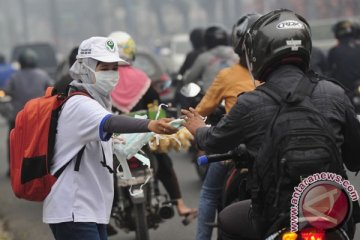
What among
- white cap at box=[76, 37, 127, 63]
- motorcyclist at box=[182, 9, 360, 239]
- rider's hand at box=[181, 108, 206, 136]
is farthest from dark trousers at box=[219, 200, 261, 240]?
white cap at box=[76, 37, 127, 63]

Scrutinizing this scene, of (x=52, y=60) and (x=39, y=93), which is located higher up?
(x=39, y=93)

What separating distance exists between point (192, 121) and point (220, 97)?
1901 mm

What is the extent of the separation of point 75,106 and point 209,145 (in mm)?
837

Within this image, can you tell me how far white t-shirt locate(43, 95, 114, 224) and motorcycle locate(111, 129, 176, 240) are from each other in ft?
7.35

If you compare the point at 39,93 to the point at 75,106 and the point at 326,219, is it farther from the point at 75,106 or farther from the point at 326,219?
the point at 326,219

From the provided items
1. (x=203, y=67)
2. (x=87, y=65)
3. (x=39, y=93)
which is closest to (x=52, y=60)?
(x=39, y=93)

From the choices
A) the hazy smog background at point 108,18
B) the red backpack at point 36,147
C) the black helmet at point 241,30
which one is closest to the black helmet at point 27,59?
the black helmet at point 241,30

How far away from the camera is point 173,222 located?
886cm

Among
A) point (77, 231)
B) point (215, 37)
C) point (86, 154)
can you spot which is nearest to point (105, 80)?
point (86, 154)

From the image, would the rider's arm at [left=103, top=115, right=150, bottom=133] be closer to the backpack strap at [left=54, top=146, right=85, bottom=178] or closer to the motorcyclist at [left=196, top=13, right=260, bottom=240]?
the backpack strap at [left=54, top=146, right=85, bottom=178]

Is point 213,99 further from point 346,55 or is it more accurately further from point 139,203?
point 346,55

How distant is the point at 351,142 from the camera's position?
391 centimetres

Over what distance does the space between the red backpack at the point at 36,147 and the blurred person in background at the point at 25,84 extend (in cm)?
728

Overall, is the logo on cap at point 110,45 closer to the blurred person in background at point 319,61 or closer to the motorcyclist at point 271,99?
the motorcyclist at point 271,99
